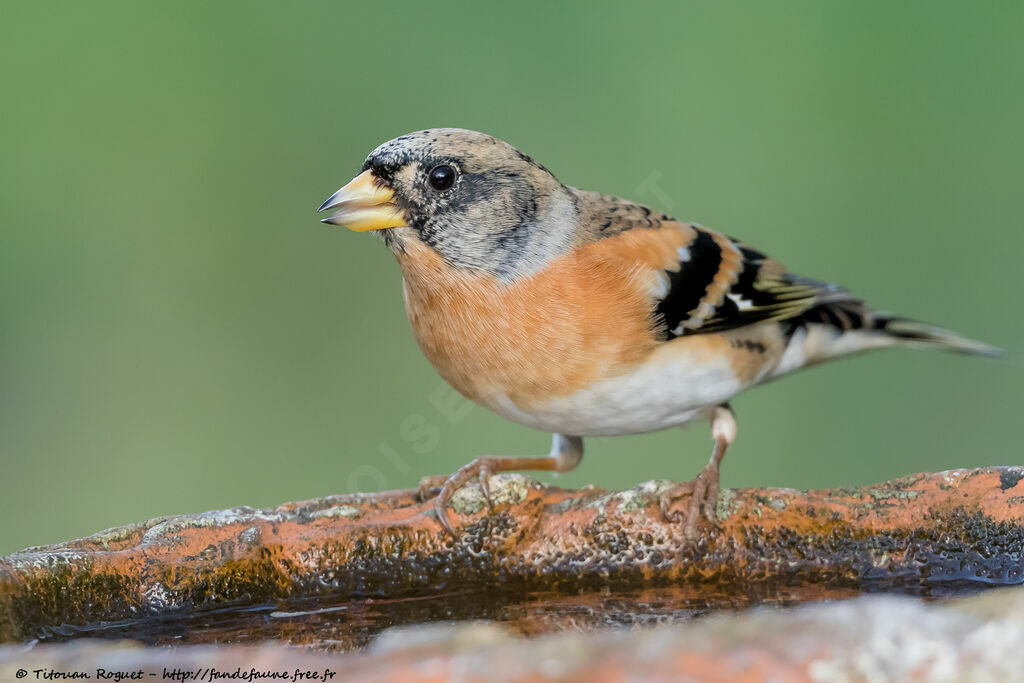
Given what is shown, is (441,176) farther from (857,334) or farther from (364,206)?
(857,334)

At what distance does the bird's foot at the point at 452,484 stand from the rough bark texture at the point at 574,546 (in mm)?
22

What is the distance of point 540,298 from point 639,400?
1.08 ft

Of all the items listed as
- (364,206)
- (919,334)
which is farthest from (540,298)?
(919,334)

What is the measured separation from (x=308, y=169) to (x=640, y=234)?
188 centimetres

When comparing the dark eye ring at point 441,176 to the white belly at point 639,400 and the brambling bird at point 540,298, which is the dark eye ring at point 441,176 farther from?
the white belly at point 639,400

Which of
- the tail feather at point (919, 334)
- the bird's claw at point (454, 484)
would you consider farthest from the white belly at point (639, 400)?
the tail feather at point (919, 334)

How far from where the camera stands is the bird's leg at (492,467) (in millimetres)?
2195

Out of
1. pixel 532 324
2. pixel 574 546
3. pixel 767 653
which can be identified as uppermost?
pixel 532 324

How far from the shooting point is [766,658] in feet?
3.66

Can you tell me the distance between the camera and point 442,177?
2400 millimetres

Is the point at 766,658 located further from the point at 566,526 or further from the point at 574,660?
the point at 566,526

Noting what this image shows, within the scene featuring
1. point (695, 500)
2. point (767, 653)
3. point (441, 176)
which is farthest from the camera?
point (441, 176)

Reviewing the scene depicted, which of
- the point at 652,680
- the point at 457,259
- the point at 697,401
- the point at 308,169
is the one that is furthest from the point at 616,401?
the point at 308,169

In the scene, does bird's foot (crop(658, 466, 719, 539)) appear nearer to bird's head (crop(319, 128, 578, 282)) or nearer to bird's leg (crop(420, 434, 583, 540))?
bird's leg (crop(420, 434, 583, 540))
